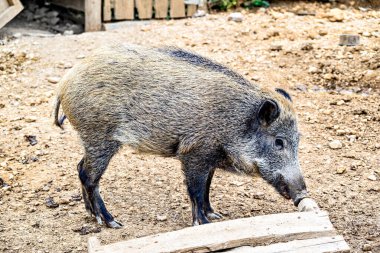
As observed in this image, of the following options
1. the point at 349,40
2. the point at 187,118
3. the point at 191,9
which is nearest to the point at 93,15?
the point at 191,9

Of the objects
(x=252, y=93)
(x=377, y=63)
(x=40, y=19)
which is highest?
(x=252, y=93)

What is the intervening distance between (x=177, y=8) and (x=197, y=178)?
18.6 feet

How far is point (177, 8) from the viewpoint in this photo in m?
9.87

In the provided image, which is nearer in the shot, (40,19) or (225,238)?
(225,238)

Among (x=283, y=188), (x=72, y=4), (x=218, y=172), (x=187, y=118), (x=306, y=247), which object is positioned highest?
(x=187, y=118)

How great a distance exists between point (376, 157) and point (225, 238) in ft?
8.74

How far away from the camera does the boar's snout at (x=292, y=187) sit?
4476mm

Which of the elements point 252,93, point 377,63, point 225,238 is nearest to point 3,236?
point 225,238

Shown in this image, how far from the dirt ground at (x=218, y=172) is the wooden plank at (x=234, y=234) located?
0.80 m

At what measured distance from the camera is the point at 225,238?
12.4 feet

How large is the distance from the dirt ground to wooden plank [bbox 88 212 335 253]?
80cm

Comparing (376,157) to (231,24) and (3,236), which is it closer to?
(3,236)

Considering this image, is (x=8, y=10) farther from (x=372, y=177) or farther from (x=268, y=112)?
(x=372, y=177)

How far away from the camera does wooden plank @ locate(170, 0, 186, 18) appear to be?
982 centimetres
